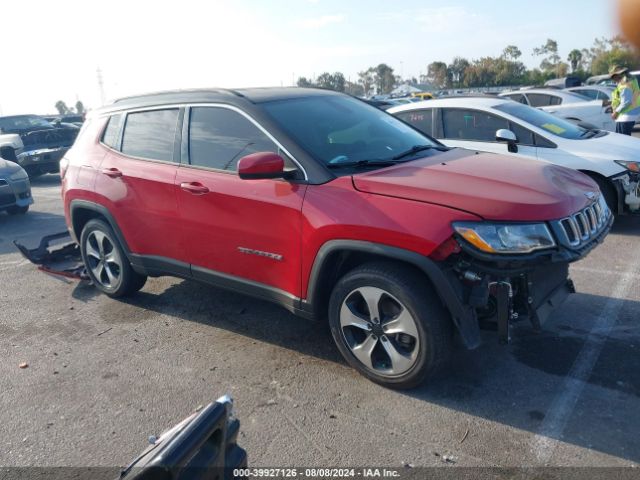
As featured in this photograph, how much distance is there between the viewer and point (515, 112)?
7137 mm

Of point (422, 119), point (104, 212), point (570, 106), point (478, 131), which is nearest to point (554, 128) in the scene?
point (478, 131)

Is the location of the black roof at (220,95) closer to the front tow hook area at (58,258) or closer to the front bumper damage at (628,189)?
the front tow hook area at (58,258)

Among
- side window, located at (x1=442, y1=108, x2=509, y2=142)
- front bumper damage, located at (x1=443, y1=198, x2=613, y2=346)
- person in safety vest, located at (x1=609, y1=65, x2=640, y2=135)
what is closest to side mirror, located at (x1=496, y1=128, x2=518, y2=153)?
side window, located at (x1=442, y1=108, x2=509, y2=142)

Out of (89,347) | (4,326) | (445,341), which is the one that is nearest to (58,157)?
(4,326)

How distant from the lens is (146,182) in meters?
4.42

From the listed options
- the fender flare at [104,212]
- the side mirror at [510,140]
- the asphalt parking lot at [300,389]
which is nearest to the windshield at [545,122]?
the side mirror at [510,140]

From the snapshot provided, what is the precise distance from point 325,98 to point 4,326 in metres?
3.33

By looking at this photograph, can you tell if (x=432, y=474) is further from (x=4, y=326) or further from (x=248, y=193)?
(x=4, y=326)

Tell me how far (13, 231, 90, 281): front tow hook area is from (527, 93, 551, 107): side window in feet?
36.4

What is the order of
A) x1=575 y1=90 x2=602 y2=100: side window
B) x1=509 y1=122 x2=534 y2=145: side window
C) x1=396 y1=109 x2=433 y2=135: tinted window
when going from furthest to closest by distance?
x1=575 y1=90 x2=602 y2=100: side window < x1=396 y1=109 x2=433 y2=135: tinted window < x1=509 y1=122 x2=534 y2=145: side window

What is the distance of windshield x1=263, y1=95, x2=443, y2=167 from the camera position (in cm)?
377

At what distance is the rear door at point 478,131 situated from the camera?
22.6 ft

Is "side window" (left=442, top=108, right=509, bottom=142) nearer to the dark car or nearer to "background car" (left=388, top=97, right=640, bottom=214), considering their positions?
"background car" (left=388, top=97, right=640, bottom=214)

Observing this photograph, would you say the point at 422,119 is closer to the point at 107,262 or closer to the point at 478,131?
the point at 478,131
